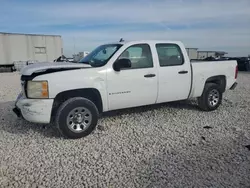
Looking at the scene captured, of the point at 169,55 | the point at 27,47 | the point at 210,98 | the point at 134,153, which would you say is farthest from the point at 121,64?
the point at 27,47

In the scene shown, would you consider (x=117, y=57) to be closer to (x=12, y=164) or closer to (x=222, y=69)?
(x=12, y=164)

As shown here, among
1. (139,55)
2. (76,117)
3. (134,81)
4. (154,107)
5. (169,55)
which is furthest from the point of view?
(154,107)

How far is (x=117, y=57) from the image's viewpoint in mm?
5117

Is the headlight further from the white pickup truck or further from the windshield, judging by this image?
the windshield

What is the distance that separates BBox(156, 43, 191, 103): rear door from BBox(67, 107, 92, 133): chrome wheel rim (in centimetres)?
184

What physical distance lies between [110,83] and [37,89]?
1.43 meters

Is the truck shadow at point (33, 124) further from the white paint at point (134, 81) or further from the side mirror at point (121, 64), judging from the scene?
the side mirror at point (121, 64)

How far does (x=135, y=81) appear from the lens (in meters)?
5.22

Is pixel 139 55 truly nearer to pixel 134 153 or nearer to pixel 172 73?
pixel 172 73

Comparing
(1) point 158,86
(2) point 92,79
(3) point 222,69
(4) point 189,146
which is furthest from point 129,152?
(3) point 222,69

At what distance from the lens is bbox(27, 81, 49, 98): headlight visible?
14.3ft

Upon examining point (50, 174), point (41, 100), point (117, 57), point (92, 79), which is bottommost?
point (50, 174)

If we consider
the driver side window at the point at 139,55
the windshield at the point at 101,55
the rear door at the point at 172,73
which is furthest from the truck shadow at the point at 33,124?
the driver side window at the point at 139,55

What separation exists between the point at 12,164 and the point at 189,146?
9.81 feet
